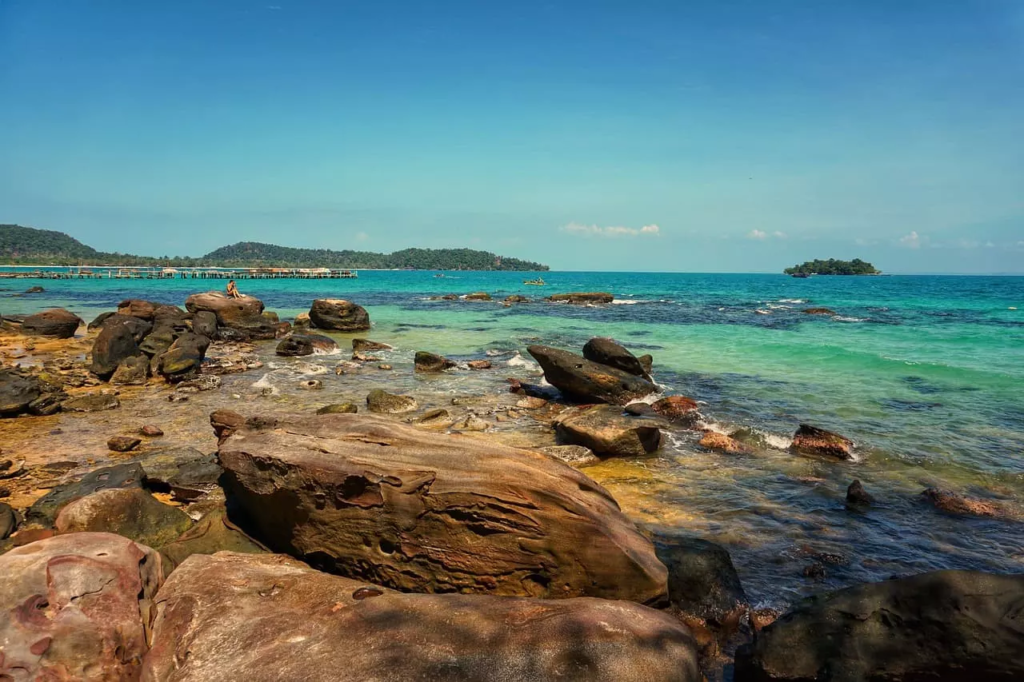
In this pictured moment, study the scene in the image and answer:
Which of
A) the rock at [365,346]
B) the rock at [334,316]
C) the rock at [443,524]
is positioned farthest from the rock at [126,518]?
the rock at [334,316]

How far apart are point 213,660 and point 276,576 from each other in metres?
0.91

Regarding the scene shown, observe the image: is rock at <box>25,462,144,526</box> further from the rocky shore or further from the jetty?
the jetty

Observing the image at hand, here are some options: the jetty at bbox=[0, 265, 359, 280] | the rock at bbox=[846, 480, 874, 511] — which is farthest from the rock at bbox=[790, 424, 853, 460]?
the jetty at bbox=[0, 265, 359, 280]

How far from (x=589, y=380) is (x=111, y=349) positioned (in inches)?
548

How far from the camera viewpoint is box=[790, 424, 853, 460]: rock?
976 centimetres

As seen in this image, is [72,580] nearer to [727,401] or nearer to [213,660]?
[213,660]

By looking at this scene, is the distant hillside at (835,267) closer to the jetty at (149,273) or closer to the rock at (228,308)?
the jetty at (149,273)

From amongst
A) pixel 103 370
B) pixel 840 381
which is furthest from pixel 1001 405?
pixel 103 370

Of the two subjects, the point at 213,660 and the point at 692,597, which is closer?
the point at 213,660

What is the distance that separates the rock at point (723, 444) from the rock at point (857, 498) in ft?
7.28

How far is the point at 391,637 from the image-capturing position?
345 centimetres

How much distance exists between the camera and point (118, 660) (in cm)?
338

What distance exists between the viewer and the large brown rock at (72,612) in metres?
3.19

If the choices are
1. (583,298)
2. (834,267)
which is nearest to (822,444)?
(583,298)
